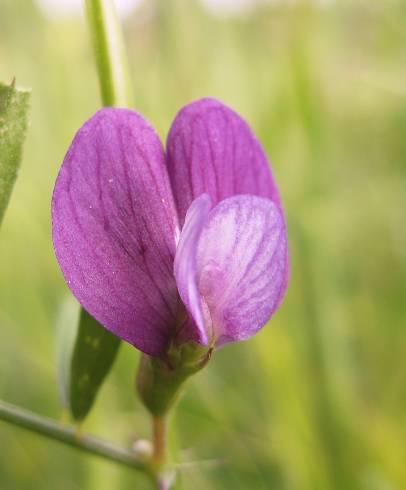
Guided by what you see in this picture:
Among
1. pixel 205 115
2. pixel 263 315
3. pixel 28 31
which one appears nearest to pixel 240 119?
Answer: pixel 205 115

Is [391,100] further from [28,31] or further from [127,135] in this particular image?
[127,135]

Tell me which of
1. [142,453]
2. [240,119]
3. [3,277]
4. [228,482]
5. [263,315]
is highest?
[240,119]

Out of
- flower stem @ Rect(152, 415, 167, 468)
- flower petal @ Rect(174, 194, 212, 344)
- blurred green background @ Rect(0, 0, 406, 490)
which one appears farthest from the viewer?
blurred green background @ Rect(0, 0, 406, 490)

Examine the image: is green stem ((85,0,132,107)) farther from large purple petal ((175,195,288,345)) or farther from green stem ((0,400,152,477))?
green stem ((0,400,152,477))

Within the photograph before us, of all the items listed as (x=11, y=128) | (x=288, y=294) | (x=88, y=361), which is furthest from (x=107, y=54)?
(x=288, y=294)

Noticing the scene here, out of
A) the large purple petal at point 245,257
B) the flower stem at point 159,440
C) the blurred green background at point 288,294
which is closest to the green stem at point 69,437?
the flower stem at point 159,440

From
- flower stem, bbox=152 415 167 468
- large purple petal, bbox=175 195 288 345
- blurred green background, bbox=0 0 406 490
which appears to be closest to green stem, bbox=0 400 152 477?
flower stem, bbox=152 415 167 468

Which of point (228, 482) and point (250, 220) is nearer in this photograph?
point (250, 220)
